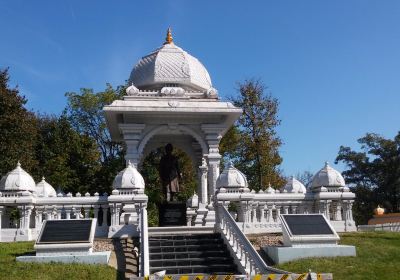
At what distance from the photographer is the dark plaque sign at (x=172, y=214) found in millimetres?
20266

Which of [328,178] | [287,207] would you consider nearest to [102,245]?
[287,207]

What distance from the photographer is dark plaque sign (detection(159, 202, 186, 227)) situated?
20.3 m

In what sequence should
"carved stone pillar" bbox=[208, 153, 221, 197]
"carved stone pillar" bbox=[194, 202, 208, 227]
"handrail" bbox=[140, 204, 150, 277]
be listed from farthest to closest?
"carved stone pillar" bbox=[208, 153, 221, 197] → "carved stone pillar" bbox=[194, 202, 208, 227] → "handrail" bbox=[140, 204, 150, 277]

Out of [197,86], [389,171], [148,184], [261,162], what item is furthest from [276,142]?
[389,171]

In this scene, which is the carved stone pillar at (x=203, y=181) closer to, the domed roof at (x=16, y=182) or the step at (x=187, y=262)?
the domed roof at (x=16, y=182)

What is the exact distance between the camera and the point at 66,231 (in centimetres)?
1426

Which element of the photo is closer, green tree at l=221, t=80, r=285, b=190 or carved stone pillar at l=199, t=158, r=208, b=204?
carved stone pillar at l=199, t=158, r=208, b=204

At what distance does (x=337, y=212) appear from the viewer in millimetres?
19031

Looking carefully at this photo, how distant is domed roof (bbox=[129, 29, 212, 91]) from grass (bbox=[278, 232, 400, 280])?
426 inches

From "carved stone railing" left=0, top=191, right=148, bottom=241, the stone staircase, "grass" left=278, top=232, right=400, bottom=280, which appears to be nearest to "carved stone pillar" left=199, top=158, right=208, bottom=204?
"carved stone railing" left=0, top=191, right=148, bottom=241

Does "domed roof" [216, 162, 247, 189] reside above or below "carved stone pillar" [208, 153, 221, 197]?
below

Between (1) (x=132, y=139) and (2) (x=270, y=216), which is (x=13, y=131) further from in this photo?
(2) (x=270, y=216)

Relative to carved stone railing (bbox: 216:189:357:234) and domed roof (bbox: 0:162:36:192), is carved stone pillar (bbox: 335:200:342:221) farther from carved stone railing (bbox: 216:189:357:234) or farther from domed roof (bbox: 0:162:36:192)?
domed roof (bbox: 0:162:36:192)

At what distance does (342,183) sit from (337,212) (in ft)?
3.59
